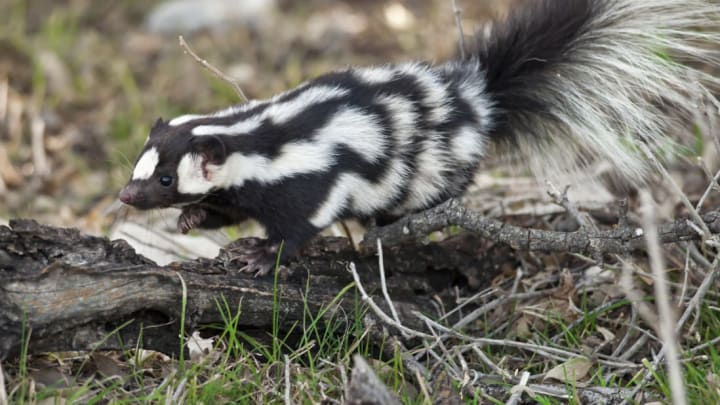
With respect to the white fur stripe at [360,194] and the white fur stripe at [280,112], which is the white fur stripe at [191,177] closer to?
the white fur stripe at [280,112]

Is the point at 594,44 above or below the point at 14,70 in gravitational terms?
above

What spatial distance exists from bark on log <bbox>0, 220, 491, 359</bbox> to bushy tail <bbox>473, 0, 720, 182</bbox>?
3.30 ft

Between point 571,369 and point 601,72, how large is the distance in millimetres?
1245

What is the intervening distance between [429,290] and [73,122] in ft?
12.4

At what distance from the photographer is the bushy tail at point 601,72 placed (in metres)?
3.68

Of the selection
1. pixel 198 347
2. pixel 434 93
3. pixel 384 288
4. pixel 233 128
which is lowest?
pixel 198 347

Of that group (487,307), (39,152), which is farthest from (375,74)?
(39,152)

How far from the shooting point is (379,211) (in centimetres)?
370

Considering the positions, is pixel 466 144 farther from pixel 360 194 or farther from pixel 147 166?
pixel 147 166

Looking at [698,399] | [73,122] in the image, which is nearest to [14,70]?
[73,122]

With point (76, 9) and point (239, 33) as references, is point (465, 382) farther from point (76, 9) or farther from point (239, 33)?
point (76, 9)

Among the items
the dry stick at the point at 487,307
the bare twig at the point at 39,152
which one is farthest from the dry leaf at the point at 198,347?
the bare twig at the point at 39,152

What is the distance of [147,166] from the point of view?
344 cm

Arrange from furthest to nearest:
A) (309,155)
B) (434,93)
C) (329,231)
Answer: (329,231), (434,93), (309,155)
